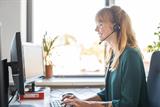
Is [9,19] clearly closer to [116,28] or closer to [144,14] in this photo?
[116,28]

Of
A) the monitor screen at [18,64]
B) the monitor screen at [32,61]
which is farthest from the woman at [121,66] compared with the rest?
the monitor screen at [32,61]

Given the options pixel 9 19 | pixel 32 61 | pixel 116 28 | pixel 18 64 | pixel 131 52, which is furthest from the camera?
pixel 9 19

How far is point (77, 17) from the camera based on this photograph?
127 inches

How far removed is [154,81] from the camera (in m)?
1.73

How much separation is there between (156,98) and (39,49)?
1.24 m

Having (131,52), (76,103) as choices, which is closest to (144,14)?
(131,52)

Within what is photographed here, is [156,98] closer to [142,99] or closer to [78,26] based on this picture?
[142,99]

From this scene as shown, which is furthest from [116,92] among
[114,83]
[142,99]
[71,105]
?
[71,105]

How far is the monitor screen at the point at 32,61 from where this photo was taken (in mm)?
2086

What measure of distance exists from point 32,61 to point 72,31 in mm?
1079

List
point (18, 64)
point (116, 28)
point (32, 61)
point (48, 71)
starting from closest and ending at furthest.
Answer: point (18, 64)
point (116, 28)
point (32, 61)
point (48, 71)

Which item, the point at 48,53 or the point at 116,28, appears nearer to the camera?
the point at 116,28

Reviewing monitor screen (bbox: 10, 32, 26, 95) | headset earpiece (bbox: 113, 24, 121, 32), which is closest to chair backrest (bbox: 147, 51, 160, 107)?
headset earpiece (bbox: 113, 24, 121, 32)

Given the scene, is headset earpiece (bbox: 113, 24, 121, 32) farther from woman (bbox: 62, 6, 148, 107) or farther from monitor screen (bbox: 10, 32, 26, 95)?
monitor screen (bbox: 10, 32, 26, 95)
